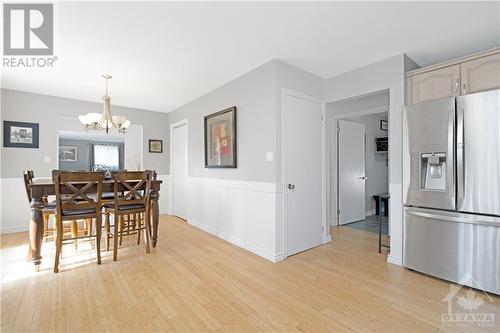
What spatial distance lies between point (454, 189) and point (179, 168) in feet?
15.4

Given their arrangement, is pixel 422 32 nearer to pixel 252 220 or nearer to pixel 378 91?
pixel 378 91

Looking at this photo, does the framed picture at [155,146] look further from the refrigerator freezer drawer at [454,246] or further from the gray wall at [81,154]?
the gray wall at [81,154]

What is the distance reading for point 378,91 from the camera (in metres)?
2.95

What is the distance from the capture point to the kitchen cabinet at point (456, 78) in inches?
88.2

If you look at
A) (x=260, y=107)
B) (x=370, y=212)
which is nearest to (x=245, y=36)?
(x=260, y=107)

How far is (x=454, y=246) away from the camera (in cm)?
226

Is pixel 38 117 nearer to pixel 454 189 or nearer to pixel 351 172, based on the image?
pixel 351 172

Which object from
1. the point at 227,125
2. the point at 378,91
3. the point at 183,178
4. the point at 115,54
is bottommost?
the point at 183,178

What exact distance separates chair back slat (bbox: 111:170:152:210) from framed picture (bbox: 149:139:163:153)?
8.03ft

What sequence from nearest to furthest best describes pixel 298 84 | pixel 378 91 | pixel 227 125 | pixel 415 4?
pixel 415 4 < pixel 378 91 < pixel 298 84 < pixel 227 125

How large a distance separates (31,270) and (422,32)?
465 centimetres

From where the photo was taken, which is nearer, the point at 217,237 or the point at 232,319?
the point at 232,319

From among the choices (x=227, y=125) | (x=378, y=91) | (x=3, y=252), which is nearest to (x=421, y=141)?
(x=378, y=91)

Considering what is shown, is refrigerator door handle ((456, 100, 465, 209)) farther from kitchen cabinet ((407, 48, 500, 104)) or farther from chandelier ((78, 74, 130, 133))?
chandelier ((78, 74, 130, 133))
